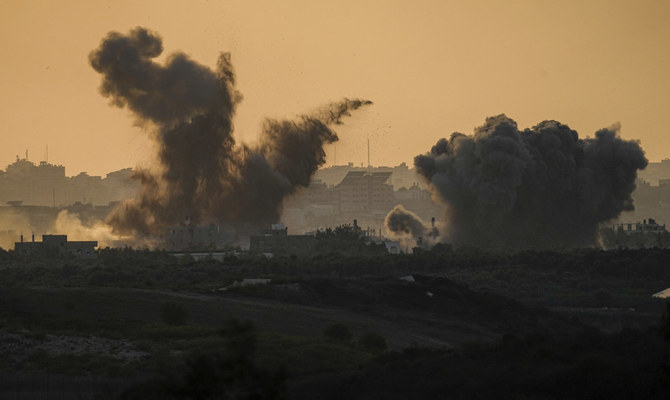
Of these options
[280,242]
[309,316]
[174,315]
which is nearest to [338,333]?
[174,315]

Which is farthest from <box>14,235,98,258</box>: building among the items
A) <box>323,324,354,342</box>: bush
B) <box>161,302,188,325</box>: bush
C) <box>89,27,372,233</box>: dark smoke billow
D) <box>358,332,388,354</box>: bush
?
<box>358,332,388,354</box>: bush

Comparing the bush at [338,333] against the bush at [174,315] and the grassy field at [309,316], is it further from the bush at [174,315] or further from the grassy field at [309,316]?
the bush at [174,315]

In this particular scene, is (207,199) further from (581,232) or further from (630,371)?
(630,371)

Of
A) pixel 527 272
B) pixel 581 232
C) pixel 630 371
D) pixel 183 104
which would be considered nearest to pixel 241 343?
pixel 630 371

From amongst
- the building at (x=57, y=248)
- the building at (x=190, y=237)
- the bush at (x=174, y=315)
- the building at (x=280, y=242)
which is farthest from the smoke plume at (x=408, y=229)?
the bush at (x=174, y=315)

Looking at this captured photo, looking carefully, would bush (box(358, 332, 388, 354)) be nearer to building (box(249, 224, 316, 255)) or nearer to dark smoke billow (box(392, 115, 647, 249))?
dark smoke billow (box(392, 115, 647, 249))
